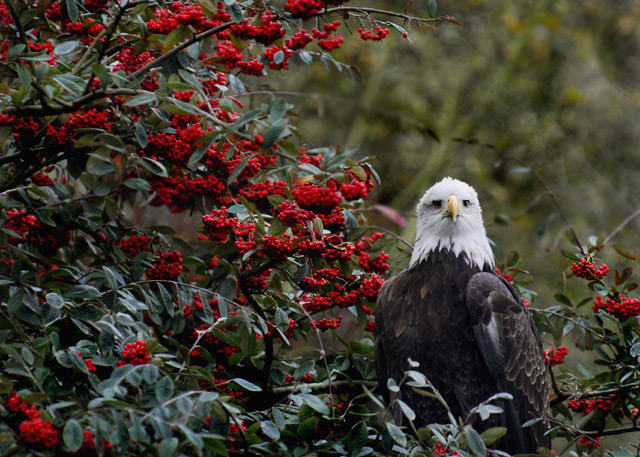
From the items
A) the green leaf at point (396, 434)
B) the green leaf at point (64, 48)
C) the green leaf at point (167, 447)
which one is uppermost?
the green leaf at point (64, 48)

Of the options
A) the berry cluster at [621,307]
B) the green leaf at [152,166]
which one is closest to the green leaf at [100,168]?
the green leaf at [152,166]

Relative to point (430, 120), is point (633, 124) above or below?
above

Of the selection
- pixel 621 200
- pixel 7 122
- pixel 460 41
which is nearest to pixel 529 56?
pixel 460 41

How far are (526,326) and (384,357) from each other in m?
0.64

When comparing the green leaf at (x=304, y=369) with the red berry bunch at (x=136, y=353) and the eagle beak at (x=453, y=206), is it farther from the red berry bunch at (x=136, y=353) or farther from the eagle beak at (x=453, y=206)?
the eagle beak at (x=453, y=206)

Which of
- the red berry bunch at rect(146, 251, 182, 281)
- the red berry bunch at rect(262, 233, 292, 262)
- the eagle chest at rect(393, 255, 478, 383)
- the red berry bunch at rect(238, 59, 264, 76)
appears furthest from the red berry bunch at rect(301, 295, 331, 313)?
the red berry bunch at rect(238, 59, 264, 76)

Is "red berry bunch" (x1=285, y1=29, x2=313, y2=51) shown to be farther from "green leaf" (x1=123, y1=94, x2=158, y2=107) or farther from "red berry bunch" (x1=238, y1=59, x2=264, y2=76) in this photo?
"green leaf" (x1=123, y1=94, x2=158, y2=107)

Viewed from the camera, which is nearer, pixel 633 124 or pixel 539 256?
pixel 539 256

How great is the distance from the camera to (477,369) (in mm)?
3158

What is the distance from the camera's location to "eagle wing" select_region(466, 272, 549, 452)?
121 inches

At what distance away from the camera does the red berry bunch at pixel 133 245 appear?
2.79 meters

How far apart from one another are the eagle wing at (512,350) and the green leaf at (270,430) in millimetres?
1219

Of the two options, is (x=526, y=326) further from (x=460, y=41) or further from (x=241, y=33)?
(x=460, y=41)

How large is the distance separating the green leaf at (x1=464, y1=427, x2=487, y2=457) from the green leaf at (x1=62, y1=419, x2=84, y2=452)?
3.31ft
